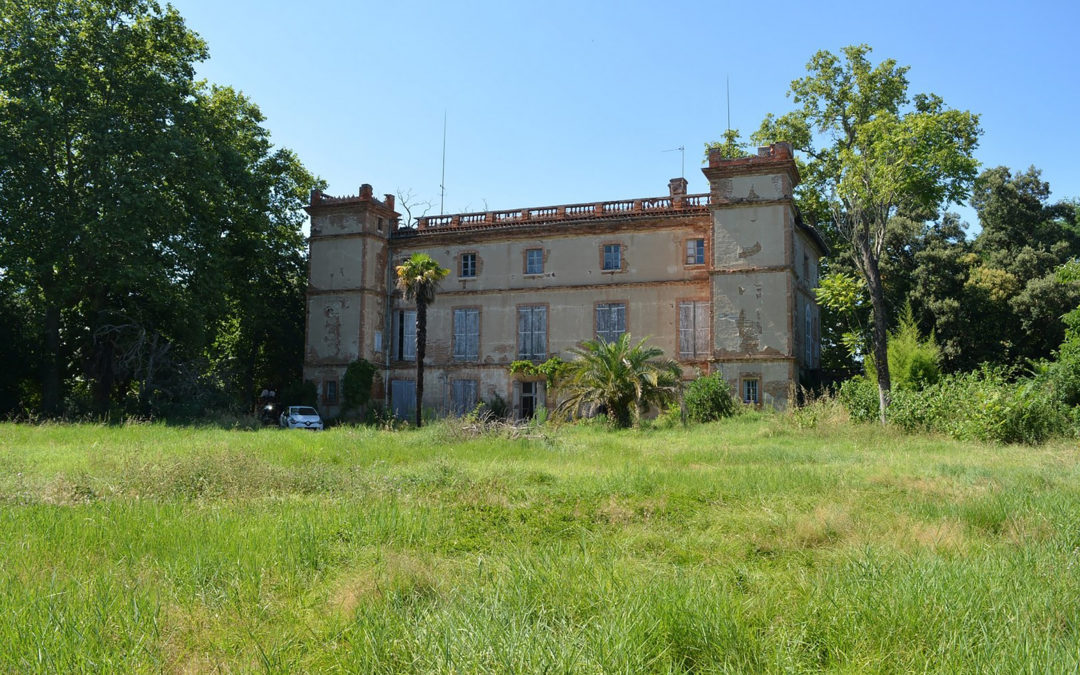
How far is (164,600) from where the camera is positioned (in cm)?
496

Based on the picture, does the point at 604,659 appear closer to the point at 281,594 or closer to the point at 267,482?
the point at 281,594

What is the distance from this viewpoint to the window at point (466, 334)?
31984 millimetres

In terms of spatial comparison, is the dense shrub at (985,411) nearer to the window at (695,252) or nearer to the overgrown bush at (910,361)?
the overgrown bush at (910,361)

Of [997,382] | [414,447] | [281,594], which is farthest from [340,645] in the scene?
[997,382]

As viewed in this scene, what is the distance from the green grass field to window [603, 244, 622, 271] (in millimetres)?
19431

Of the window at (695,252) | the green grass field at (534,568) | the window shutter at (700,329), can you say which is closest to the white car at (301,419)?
the window shutter at (700,329)

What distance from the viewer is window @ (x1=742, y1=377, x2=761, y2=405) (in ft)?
89.2

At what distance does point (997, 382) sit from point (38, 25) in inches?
1157

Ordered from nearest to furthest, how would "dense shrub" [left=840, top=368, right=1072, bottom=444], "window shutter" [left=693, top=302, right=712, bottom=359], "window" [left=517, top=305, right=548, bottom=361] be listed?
"dense shrub" [left=840, top=368, right=1072, bottom=444] → "window shutter" [left=693, top=302, right=712, bottom=359] → "window" [left=517, top=305, right=548, bottom=361]

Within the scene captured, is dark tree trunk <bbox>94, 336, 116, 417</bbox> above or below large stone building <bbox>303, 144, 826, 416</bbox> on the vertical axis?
below

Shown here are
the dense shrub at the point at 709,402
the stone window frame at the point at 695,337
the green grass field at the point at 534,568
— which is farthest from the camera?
the stone window frame at the point at 695,337

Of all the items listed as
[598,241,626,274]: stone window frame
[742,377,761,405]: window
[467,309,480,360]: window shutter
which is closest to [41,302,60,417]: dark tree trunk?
[467,309,480,360]: window shutter

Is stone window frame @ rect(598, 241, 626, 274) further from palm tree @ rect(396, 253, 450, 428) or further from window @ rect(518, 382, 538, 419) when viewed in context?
palm tree @ rect(396, 253, 450, 428)

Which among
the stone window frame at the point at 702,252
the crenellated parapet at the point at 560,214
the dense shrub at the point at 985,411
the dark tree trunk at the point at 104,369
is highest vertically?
the crenellated parapet at the point at 560,214
